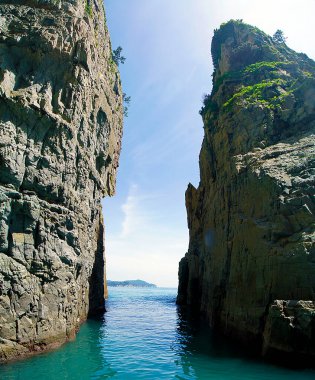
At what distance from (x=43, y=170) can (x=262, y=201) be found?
1519 centimetres

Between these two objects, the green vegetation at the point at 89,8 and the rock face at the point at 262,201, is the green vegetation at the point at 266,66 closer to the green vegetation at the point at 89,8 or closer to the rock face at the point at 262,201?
the rock face at the point at 262,201

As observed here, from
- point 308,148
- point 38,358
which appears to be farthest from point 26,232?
point 308,148

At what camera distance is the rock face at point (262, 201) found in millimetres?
17834

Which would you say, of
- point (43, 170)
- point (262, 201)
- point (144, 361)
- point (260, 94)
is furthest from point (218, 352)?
point (260, 94)

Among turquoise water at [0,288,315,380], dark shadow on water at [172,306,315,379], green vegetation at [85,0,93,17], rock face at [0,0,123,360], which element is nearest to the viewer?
turquoise water at [0,288,315,380]

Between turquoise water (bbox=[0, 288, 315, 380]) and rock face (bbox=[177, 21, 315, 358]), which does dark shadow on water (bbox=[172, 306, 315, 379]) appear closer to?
turquoise water (bbox=[0, 288, 315, 380])

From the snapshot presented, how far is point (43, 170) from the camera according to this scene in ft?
65.8

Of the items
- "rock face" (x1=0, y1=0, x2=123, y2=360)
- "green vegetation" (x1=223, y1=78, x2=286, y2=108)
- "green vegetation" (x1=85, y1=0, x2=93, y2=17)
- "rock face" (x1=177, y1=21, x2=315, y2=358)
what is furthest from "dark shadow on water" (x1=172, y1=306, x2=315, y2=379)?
"green vegetation" (x1=85, y1=0, x2=93, y2=17)

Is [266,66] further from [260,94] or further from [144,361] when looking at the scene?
[144,361]

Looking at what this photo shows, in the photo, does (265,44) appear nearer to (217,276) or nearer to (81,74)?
(81,74)

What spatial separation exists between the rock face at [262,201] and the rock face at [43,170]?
11.9 m

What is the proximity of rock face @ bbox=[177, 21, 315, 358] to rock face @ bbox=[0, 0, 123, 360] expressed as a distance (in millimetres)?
11927

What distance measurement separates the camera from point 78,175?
2430 centimetres

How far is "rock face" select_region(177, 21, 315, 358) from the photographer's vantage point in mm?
17834
